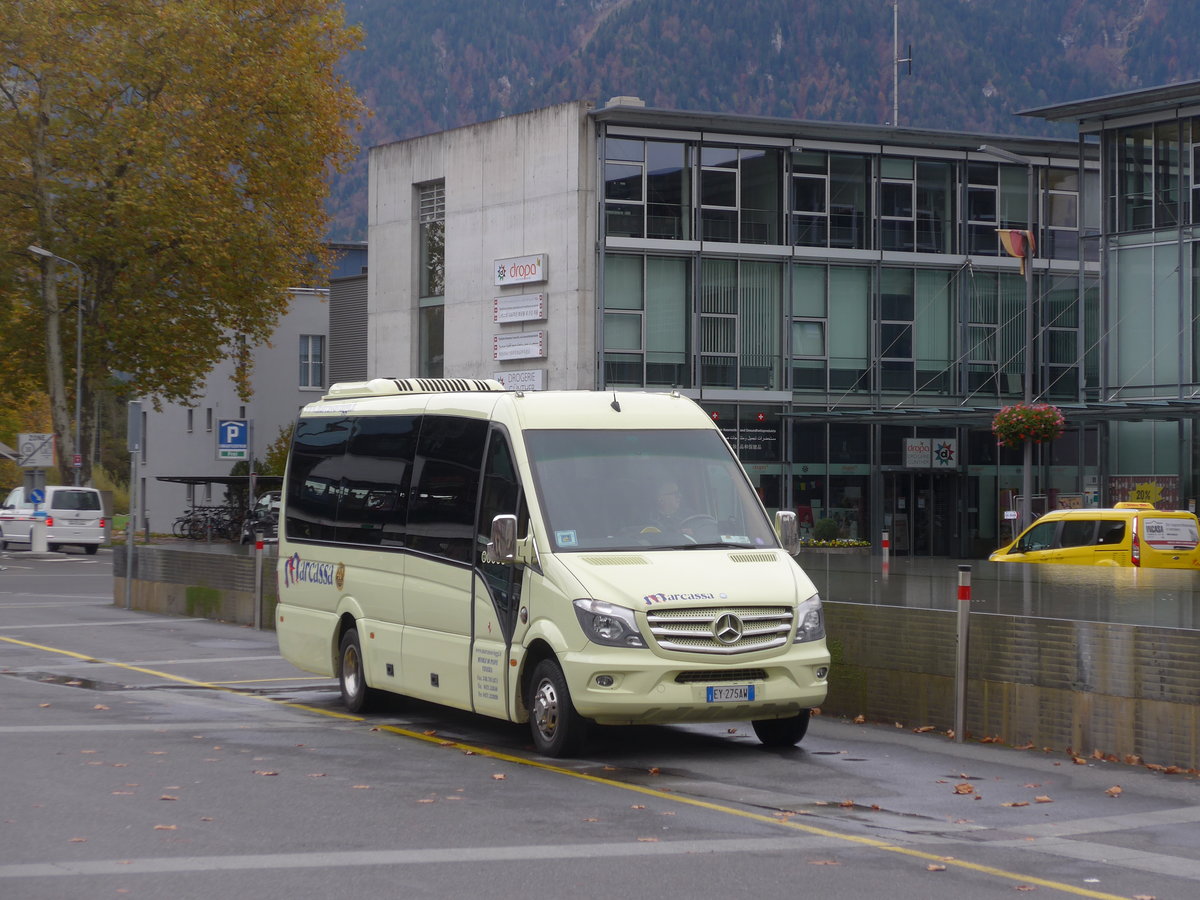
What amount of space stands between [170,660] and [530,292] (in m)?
31.3

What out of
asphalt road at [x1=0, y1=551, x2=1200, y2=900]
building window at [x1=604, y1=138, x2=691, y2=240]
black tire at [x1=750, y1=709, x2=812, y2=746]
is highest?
building window at [x1=604, y1=138, x2=691, y2=240]

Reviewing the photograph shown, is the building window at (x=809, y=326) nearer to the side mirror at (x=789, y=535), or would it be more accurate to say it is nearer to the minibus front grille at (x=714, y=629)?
the side mirror at (x=789, y=535)

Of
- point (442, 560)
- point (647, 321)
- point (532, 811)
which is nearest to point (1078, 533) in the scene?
point (442, 560)

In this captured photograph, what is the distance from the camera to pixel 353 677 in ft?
Answer: 47.4

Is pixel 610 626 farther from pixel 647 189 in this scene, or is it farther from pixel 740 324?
pixel 740 324

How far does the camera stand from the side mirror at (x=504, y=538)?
11.7 meters

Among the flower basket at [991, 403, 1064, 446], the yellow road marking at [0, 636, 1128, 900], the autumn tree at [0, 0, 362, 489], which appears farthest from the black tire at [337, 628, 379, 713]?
the autumn tree at [0, 0, 362, 489]

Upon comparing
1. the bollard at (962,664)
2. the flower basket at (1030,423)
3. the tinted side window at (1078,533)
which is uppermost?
the flower basket at (1030,423)

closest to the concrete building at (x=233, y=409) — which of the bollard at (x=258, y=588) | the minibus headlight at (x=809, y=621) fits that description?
the bollard at (x=258, y=588)

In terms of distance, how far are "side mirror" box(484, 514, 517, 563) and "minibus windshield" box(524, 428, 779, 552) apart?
283 millimetres

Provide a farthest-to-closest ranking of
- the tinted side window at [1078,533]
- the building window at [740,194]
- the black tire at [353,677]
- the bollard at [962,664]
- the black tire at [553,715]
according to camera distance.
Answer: the building window at [740,194]
the tinted side window at [1078,533]
the black tire at [353,677]
the bollard at [962,664]
the black tire at [553,715]

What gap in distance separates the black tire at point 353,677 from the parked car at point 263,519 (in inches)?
1051

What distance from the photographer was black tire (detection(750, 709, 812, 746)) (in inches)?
470

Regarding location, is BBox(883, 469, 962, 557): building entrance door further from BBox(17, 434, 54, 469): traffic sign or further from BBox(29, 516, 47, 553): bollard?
BBox(17, 434, 54, 469): traffic sign
